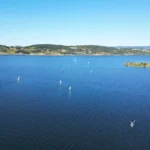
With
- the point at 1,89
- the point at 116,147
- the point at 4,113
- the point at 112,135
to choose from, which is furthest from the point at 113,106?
the point at 1,89

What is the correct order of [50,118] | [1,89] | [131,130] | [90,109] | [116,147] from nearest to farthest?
[116,147]
[131,130]
[50,118]
[90,109]
[1,89]

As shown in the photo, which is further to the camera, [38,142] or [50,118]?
[50,118]

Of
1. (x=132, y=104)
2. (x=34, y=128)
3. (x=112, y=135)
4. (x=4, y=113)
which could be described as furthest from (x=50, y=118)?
(x=132, y=104)

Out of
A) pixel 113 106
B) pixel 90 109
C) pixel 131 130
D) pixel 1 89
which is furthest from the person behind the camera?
pixel 1 89

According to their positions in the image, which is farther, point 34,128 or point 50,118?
point 50,118

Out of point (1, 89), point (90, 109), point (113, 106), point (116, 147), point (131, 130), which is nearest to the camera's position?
point (116, 147)

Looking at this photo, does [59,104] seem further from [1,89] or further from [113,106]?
[1,89]

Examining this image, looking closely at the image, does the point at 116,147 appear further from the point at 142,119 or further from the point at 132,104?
the point at 132,104

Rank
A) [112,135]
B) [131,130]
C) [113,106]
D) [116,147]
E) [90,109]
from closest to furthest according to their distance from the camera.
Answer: [116,147]
[112,135]
[131,130]
[90,109]
[113,106]
